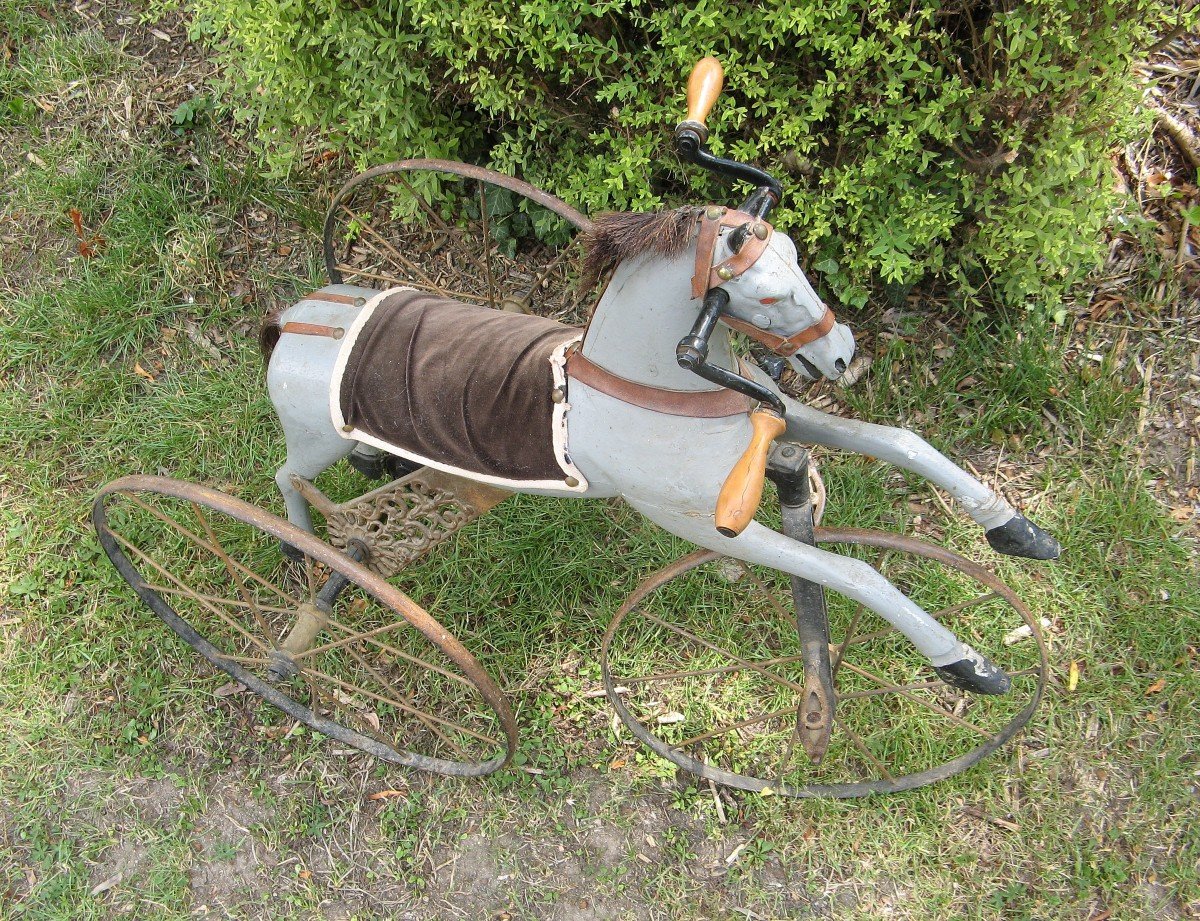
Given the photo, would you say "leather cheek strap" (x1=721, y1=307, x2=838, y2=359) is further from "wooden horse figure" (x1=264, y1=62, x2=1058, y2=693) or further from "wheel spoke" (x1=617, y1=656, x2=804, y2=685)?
"wheel spoke" (x1=617, y1=656, x2=804, y2=685)

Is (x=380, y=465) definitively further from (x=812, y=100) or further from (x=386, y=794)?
(x=812, y=100)

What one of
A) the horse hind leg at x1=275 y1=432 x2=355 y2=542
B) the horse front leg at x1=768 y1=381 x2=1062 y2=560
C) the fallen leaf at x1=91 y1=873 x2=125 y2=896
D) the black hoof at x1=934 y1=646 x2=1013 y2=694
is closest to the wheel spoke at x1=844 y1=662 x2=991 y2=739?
the black hoof at x1=934 y1=646 x2=1013 y2=694

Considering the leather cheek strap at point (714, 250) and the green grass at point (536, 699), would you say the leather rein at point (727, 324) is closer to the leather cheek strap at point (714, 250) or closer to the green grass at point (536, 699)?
the leather cheek strap at point (714, 250)

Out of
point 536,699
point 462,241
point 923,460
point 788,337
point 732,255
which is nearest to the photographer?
point 732,255

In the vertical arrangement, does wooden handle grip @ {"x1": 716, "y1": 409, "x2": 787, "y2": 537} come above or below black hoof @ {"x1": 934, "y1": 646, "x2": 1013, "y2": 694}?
above

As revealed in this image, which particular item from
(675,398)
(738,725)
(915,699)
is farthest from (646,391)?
(915,699)

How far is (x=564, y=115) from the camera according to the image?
2883mm

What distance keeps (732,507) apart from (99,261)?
2.82 m

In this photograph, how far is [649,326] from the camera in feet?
6.25

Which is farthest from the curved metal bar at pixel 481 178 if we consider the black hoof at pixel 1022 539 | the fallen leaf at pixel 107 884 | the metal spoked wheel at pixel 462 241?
the fallen leaf at pixel 107 884

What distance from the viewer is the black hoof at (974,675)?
2213 millimetres

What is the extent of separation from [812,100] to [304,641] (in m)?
1.94

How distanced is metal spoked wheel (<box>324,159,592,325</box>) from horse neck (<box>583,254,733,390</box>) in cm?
108

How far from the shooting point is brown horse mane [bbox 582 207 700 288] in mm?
1787
